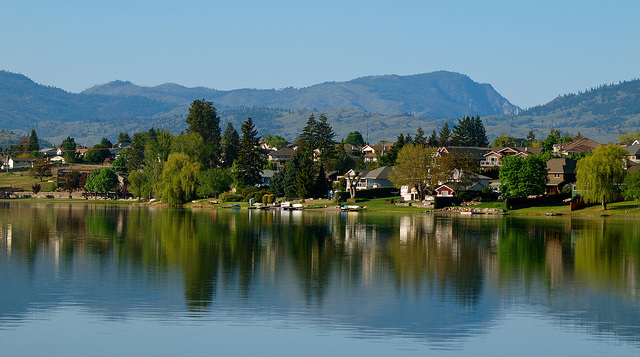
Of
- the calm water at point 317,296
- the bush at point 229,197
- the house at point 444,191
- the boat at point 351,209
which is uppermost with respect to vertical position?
the house at point 444,191

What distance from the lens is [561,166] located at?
383ft

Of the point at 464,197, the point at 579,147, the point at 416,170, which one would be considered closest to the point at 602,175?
the point at 464,197

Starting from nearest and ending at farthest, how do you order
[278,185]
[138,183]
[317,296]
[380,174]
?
[317,296], [278,185], [380,174], [138,183]

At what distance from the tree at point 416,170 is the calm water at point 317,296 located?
173ft

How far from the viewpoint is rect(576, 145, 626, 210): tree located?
289 feet

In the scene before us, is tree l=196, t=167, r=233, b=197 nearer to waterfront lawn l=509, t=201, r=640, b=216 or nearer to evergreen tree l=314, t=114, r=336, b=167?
evergreen tree l=314, t=114, r=336, b=167

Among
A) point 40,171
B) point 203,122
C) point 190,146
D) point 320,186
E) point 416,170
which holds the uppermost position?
point 203,122

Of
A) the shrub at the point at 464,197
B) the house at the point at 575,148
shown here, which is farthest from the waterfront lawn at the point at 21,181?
the house at the point at 575,148

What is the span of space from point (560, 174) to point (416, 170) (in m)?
25.4

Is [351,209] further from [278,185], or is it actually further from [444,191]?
[278,185]

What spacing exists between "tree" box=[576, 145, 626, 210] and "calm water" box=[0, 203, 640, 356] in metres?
33.9

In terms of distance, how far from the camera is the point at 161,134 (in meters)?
131

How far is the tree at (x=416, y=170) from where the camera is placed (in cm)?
10938

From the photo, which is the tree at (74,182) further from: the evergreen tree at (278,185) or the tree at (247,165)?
the evergreen tree at (278,185)
